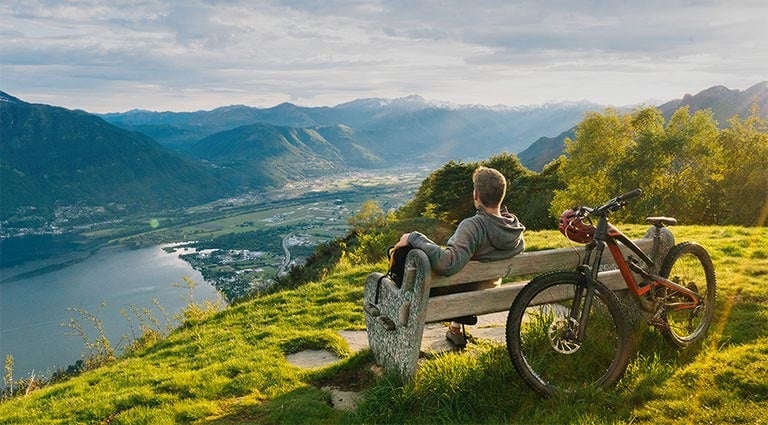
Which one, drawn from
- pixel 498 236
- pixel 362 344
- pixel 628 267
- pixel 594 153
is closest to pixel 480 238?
pixel 498 236

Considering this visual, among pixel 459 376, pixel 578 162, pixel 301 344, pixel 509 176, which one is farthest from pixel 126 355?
pixel 509 176

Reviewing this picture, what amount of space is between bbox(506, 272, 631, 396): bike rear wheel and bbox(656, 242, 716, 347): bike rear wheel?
2.84ft

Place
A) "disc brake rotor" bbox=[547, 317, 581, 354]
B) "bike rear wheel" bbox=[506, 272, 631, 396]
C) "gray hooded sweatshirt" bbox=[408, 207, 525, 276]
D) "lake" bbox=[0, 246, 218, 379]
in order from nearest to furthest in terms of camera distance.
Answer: "bike rear wheel" bbox=[506, 272, 631, 396] < "disc brake rotor" bbox=[547, 317, 581, 354] < "gray hooded sweatshirt" bbox=[408, 207, 525, 276] < "lake" bbox=[0, 246, 218, 379]

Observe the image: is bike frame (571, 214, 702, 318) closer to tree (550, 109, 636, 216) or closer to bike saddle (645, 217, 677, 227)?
bike saddle (645, 217, 677, 227)

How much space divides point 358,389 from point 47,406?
547 centimetres

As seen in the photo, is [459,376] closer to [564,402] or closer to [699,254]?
[564,402]

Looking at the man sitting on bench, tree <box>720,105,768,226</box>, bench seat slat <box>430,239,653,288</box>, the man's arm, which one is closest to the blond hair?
the man sitting on bench

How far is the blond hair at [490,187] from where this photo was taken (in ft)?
18.1

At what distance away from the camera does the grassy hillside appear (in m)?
4.75

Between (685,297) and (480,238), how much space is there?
2.69 meters

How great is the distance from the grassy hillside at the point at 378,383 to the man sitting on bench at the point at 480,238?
109 cm

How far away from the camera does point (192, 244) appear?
19000 centimetres

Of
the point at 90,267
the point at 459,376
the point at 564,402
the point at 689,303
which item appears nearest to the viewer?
the point at 564,402

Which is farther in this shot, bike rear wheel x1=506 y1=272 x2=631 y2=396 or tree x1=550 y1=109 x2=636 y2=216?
tree x1=550 y1=109 x2=636 y2=216
